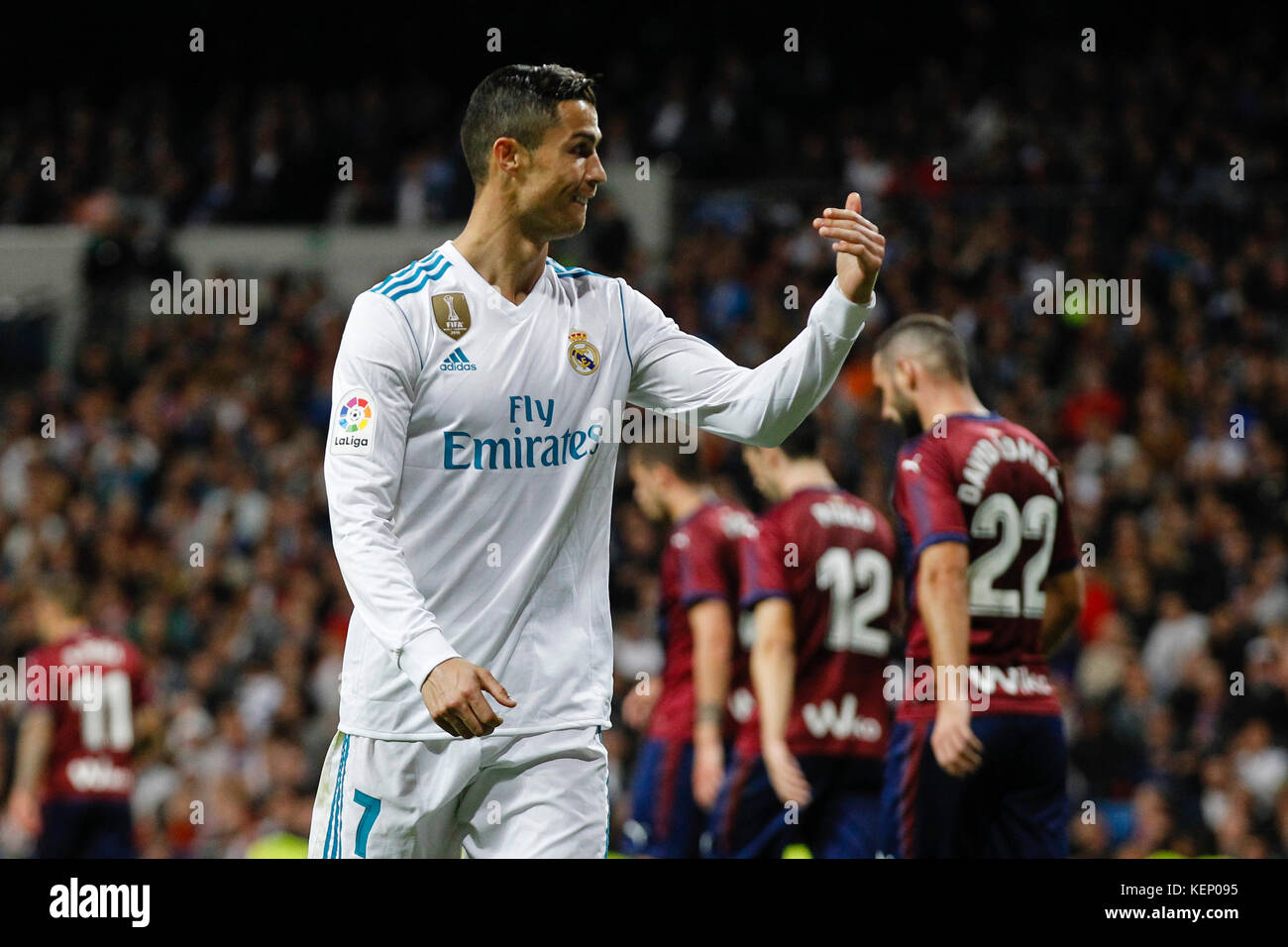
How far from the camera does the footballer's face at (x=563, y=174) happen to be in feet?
14.1

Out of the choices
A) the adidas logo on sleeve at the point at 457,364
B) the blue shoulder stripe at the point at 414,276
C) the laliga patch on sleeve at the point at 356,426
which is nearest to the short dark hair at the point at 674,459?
the blue shoulder stripe at the point at 414,276

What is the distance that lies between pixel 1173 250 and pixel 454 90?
7.99m

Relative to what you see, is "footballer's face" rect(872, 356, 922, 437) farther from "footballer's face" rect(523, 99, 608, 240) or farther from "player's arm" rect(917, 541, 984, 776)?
"footballer's face" rect(523, 99, 608, 240)

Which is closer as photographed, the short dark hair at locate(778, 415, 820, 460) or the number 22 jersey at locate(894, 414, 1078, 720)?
the number 22 jersey at locate(894, 414, 1078, 720)

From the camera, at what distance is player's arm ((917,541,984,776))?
17.9 ft

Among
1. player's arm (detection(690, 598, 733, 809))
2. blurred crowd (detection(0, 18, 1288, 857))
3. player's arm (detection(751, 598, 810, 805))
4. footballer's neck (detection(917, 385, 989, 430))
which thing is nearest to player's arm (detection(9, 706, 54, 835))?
blurred crowd (detection(0, 18, 1288, 857))

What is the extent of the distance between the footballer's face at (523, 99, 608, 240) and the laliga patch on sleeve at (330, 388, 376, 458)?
0.67 meters

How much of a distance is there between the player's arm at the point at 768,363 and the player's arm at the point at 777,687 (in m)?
2.58

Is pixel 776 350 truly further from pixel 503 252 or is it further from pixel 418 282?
pixel 418 282

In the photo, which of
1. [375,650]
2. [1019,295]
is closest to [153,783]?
[1019,295]

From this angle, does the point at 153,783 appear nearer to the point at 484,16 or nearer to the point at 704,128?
the point at 704,128

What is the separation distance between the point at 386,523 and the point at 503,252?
2.72ft

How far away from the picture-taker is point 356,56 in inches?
728

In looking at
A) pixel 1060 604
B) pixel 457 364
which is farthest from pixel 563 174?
pixel 1060 604
